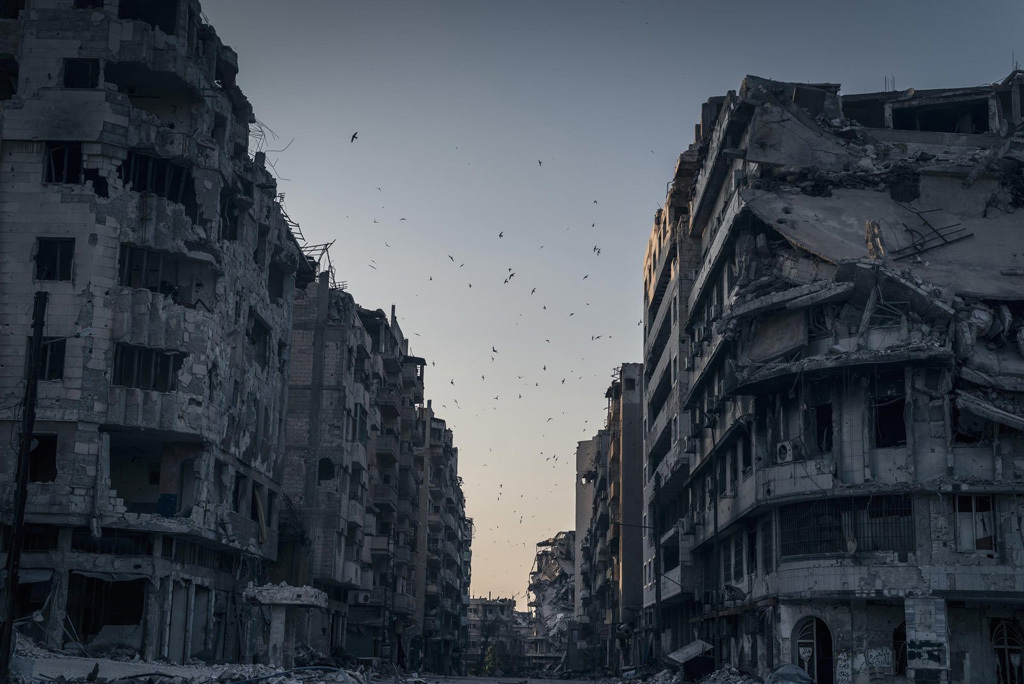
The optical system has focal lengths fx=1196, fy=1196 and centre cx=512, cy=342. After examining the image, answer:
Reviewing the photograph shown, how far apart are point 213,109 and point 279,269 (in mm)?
12070

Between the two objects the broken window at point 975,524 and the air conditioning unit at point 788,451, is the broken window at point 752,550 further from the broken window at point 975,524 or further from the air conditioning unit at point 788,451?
the broken window at point 975,524

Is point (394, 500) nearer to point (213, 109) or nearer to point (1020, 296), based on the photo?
point (213, 109)

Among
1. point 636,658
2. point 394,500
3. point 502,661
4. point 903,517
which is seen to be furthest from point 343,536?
point 502,661

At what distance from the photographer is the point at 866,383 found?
4184cm

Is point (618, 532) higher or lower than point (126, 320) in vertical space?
lower

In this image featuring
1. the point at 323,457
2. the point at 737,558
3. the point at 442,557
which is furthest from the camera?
the point at 442,557

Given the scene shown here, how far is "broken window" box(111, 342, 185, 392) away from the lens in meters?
43.6

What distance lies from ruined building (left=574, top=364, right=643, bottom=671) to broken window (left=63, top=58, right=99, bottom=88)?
41.4 m

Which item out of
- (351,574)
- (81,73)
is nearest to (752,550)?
(351,574)

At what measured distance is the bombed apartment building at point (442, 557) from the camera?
111m

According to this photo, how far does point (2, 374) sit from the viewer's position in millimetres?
42250

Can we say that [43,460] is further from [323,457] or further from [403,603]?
[403,603]

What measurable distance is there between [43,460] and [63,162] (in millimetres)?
11066

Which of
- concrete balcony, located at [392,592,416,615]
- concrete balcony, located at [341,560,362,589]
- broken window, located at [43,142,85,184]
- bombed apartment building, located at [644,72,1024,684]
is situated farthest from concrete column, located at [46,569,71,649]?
concrete balcony, located at [392,592,416,615]
